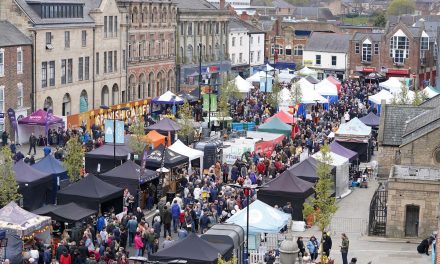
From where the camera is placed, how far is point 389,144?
152 feet

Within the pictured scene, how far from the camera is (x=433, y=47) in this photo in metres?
105

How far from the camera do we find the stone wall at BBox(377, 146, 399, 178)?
46.2 m

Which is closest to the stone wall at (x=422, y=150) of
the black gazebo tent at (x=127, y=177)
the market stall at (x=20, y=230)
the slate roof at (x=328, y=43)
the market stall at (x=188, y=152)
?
the market stall at (x=188, y=152)

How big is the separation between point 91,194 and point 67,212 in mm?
2151

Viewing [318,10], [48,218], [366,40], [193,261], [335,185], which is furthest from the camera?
[318,10]

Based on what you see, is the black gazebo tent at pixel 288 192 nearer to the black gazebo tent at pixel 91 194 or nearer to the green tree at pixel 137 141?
the black gazebo tent at pixel 91 194

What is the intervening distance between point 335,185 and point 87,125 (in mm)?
20561

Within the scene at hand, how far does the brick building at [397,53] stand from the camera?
4040 inches

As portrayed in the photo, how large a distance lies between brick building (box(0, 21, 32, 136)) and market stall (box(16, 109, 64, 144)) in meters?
Result: 0.71

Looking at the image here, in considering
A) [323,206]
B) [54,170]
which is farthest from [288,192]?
[54,170]

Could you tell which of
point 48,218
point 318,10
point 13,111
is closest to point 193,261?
point 48,218

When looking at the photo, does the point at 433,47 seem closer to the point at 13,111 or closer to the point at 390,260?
the point at 13,111

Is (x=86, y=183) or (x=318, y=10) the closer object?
(x=86, y=183)

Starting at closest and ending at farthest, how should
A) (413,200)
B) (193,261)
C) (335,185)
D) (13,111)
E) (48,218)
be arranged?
(193,261) → (48,218) → (413,200) → (335,185) → (13,111)
